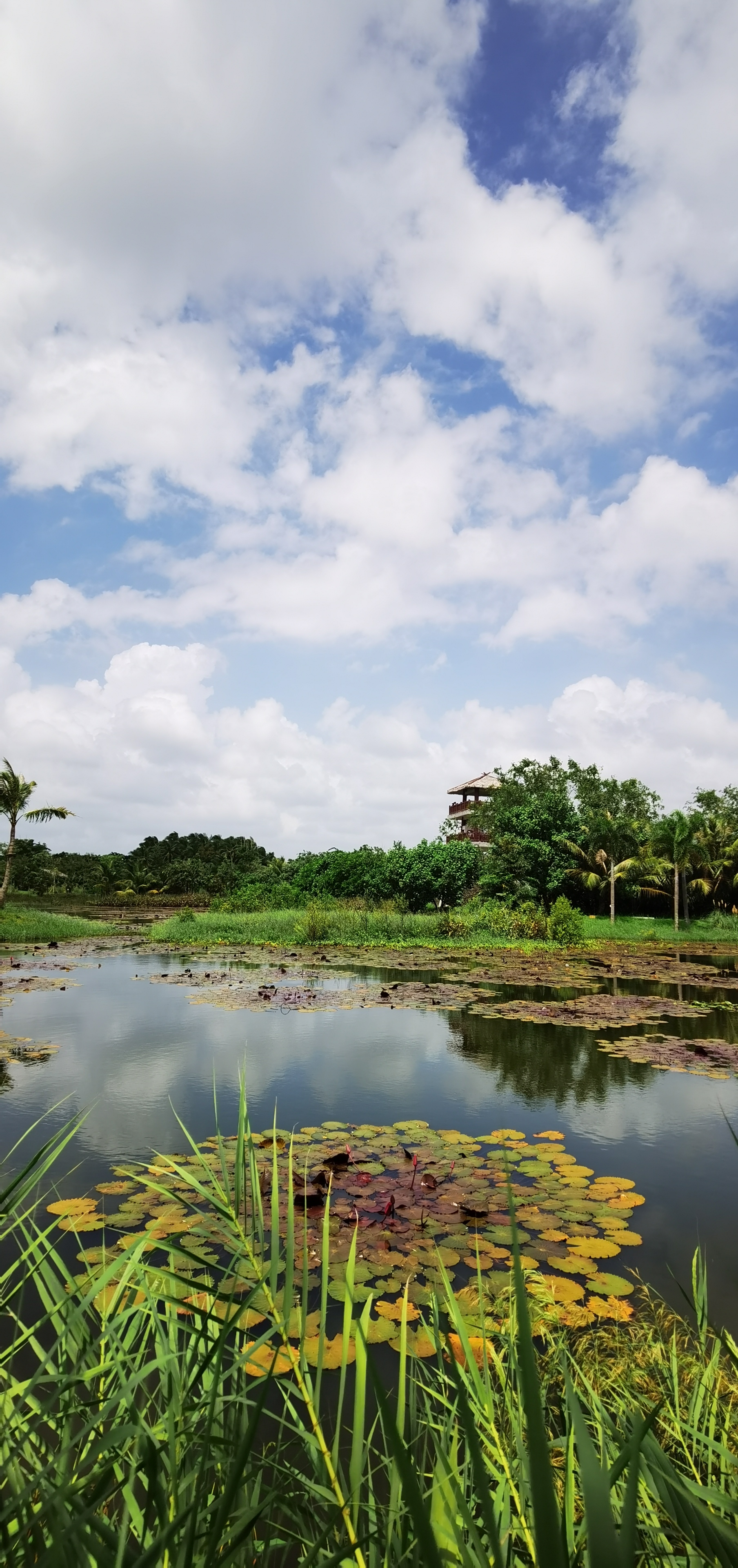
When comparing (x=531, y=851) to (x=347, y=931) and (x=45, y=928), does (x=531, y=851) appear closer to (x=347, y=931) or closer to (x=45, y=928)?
(x=347, y=931)

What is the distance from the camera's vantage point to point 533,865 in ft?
84.6

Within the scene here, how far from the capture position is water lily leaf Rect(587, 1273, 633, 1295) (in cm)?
361

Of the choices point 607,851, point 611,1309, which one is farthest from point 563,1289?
point 607,851

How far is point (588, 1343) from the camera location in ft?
10.4

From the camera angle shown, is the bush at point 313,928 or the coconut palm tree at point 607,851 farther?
the coconut palm tree at point 607,851

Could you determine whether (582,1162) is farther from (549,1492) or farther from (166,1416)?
(549,1492)

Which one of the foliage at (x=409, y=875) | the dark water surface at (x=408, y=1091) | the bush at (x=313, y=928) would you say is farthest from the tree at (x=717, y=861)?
the dark water surface at (x=408, y=1091)

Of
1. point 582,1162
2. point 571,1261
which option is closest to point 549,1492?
point 571,1261

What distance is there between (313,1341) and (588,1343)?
1062mm

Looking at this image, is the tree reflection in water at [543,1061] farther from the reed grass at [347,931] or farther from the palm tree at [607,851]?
the palm tree at [607,851]

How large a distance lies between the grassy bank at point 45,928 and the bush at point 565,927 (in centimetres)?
1233

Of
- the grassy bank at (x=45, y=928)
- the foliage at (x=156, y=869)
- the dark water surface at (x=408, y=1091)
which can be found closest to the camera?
the dark water surface at (x=408, y=1091)

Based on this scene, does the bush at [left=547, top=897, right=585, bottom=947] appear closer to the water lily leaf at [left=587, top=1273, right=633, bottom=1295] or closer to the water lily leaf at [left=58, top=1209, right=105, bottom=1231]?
the water lily leaf at [left=587, top=1273, right=633, bottom=1295]

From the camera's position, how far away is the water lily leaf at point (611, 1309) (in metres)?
3.39
